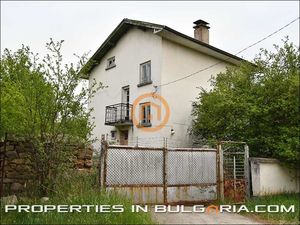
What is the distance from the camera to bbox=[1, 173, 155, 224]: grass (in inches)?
240

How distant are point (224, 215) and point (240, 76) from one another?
696 cm

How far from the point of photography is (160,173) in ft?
28.3

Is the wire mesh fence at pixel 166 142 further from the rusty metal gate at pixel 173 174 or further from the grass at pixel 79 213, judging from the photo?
the grass at pixel 79 213

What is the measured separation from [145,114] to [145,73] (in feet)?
7.56

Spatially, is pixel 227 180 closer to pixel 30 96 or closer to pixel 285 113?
pixel 285 113

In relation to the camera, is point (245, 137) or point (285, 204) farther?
point (245, 137)

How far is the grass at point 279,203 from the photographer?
7293 mm

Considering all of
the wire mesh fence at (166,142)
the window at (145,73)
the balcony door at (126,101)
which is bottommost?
the wire mesh fence at (166,142)

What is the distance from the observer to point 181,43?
17.6m

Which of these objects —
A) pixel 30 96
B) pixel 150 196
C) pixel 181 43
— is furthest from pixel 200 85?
pixel 30 96

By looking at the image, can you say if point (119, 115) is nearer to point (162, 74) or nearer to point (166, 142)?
point (162, 74)

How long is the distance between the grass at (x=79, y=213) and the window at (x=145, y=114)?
Answer: 917 cm

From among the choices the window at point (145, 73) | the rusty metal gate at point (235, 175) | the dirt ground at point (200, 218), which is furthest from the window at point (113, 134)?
the dirt ground at point (200, 218)
